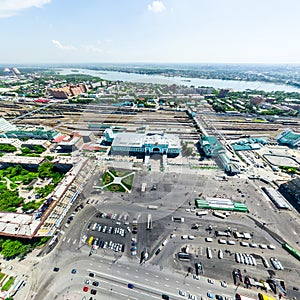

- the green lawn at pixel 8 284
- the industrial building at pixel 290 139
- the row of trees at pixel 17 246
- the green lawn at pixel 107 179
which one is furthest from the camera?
the industrial building at pixel 290 139

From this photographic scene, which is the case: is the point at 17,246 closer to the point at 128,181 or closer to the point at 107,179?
the point at 107,179

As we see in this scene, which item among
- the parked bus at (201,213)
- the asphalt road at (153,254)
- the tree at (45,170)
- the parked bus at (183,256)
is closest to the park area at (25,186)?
the tree at (45,170)

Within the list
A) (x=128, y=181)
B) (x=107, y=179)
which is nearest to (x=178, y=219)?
(x=128, y=181)

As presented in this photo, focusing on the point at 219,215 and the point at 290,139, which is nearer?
the point at 219,215

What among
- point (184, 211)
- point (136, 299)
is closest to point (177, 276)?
point (136, 299)

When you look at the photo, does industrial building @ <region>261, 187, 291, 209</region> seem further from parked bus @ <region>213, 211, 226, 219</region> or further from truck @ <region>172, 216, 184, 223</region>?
truck @ <region>172, 216, 184, 223</region>

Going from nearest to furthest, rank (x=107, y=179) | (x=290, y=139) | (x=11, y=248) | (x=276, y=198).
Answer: (x=11, y=248)
(x=276, y=198)
(x=107, y=179)
(x=290, y=139)

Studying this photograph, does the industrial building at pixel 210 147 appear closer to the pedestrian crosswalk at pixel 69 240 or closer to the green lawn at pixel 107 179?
the green lawn at pixel 107 179

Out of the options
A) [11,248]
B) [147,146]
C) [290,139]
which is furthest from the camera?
[290,139]
